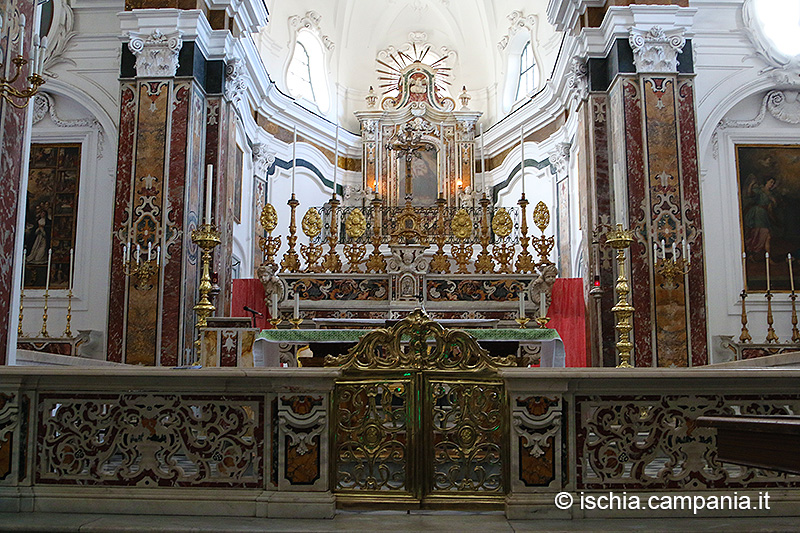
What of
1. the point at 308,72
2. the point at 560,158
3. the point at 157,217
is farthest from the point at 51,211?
the point at 560,158

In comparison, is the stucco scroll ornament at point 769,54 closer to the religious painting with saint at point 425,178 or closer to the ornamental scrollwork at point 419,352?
the religious painting with saint at point 425,178

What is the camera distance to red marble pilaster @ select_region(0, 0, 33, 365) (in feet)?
16.6

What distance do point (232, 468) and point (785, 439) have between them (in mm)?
2643

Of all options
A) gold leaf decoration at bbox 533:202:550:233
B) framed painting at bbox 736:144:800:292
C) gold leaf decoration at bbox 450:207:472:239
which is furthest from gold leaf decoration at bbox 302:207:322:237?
framed painting at bbox 736:144:800:292

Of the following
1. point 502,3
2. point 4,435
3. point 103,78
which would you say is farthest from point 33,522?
point 502,3

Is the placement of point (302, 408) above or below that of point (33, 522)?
above

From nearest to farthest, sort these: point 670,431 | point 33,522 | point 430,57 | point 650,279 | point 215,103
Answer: point 33,522 → point 670,431 → point 650,279 → point 215,103 → point 430,57

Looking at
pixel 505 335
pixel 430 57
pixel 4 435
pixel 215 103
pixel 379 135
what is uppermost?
pixel 430 57

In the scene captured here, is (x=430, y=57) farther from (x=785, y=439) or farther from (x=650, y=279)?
(x=785, y=439)

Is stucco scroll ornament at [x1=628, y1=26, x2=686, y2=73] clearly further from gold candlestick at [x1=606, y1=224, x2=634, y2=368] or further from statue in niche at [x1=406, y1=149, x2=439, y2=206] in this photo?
statue in niche at [x1=406, y1=149, x2=439, y2=206]

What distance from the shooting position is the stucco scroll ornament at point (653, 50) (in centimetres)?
940

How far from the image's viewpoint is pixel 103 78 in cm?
1082

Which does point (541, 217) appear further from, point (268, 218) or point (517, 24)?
point (517, 24)

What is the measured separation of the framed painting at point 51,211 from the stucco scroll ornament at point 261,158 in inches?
117
